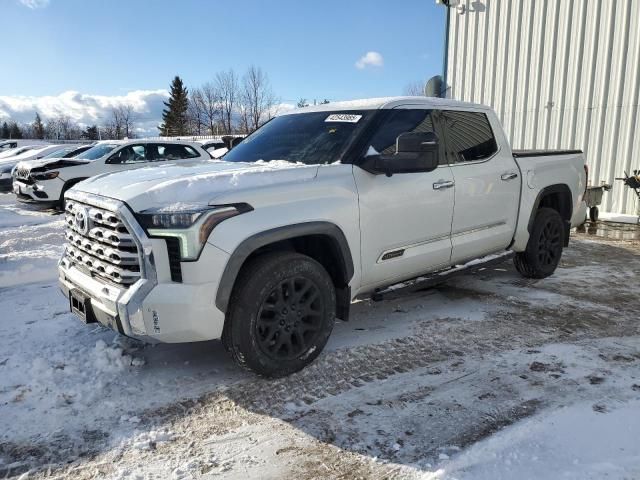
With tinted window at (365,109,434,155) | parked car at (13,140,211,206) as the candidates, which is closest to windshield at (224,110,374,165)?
tinted window at (365,109,434,155)

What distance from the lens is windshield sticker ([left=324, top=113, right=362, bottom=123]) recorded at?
411 cm

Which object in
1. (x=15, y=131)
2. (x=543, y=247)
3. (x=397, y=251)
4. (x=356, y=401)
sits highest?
(x=15, y=131)

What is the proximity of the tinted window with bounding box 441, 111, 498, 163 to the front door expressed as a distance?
210 mm

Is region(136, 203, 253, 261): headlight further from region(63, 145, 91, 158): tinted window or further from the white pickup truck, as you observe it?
region(63, 145, 91, 158): tinted window

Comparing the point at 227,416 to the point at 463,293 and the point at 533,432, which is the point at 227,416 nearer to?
the point at 533,432

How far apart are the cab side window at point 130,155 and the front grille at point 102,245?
908cm

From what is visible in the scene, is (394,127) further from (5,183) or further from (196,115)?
(196,115)

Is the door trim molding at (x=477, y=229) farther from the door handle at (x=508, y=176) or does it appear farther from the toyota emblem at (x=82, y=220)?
the toyota emblem at (x=82, y=220)

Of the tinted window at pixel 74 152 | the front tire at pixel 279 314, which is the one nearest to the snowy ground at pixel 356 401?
the front tire at pixel 279 314

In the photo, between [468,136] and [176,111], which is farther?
[176,111]

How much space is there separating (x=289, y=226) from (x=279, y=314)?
58 centimetres

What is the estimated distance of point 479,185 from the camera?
4.63 m

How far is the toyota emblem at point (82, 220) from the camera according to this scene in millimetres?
3326

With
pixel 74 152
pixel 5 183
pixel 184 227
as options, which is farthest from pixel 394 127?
pixel 5 183
